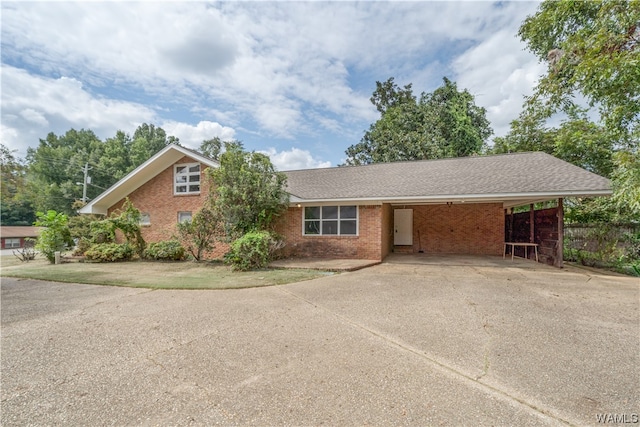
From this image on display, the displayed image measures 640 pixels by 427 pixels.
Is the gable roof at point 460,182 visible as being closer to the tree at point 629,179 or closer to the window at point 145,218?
the tree at point 629,179

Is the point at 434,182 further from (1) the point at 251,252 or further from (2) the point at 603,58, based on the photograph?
(1) the point at 251,252

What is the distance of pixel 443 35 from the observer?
1134 cm

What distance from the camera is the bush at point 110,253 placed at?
12.0 m

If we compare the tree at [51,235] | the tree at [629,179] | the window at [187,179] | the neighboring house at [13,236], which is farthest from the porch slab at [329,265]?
the neighboring house at [13,236]

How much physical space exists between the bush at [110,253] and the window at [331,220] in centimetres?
808

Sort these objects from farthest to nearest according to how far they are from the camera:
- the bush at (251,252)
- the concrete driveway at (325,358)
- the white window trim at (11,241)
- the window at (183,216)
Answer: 1. the white window trim at (11,241)
2. the window at (183,216)
3. the bush at (251,252)
4. the concrete driveway at (325,358)

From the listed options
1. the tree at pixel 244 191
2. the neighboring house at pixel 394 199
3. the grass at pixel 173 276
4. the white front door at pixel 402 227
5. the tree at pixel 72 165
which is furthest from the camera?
the tree at pixel 72 165

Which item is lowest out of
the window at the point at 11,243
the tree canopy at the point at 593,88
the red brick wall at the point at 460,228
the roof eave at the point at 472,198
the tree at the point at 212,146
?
the window at the point at 11,243

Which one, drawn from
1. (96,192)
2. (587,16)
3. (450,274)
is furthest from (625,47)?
(96,192)

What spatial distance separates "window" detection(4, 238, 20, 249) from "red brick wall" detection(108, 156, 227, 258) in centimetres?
3688

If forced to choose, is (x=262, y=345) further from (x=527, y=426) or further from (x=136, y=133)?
(x=136, y=133)

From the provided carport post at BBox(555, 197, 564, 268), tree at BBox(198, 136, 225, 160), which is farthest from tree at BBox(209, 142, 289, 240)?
tree at BBox(198, 136, 225, 160)

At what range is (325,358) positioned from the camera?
3246 mm

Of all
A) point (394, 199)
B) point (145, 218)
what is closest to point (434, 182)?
point (394, 199)
